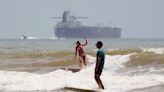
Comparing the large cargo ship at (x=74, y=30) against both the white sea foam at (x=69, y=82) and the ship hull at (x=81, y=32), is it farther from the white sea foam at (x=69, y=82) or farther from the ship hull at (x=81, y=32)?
the white sea foam at (x=69, y=82)

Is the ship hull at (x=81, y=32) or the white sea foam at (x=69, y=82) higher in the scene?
the white sea foam at (x=69, y=82)

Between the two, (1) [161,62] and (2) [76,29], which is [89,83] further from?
(2) [76,29]

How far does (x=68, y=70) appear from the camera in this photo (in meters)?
22.9

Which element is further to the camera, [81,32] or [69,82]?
[81,32]

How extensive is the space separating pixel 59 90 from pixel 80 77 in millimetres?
3212

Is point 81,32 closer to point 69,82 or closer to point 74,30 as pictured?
point 74,30

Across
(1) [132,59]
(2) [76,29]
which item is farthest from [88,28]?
(1) [132,59]

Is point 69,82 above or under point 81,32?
above

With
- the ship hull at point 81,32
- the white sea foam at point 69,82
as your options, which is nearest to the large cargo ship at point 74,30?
the ship hull at point 81,32

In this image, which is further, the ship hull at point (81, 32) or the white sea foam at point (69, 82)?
the ship hull at point (81, 32)

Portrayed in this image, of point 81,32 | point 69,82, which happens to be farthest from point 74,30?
point 69,82

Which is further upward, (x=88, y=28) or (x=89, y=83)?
(x=89, y=83)

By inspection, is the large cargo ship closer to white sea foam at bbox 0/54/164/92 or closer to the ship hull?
the ship hull

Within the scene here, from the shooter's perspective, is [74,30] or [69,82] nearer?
[69,82]
